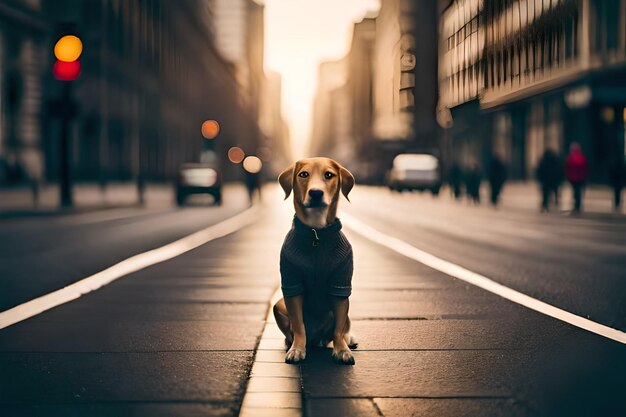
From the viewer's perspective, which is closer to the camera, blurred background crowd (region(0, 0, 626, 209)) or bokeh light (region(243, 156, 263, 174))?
bokeh light (region(243, 156, 263, 174))

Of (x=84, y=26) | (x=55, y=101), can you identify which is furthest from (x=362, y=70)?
(x=55, y=101)

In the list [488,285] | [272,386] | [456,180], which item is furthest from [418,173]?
[272,386]

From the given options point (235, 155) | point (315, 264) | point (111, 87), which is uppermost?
point (111, 87)

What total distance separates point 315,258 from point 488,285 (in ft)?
14.3

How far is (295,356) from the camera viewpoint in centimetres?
482

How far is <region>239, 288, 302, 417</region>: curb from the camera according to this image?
388 centimetres

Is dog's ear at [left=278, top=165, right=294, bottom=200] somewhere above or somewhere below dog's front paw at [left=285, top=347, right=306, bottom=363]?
above

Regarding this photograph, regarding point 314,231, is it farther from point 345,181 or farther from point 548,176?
point 548,176

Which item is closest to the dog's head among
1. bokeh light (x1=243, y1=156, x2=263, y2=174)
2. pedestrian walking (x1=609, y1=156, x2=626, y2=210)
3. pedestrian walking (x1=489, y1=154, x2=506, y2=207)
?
pedestrian walking (x1=609, y1=156, x2=626, y2=210)

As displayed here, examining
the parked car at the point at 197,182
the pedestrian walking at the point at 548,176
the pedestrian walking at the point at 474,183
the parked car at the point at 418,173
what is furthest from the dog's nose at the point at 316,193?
the parked car at the point at 418,173

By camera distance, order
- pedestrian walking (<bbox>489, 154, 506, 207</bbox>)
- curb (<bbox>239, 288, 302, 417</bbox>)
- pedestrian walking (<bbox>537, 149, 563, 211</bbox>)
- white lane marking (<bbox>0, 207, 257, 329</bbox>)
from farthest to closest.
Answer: pedestrian walking (<bbox>489, 154, 506, 207</bbox>) → pedestrian walking (<bbox>537, 149, 563, 211</bbox>) → white lane marking (<bbox>0, 207, 257, 329</bbox>) → curb (<bbox>239, 288, 302, 417</bbox>)

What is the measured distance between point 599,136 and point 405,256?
3053 centimetres

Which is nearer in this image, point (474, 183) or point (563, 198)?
point (474, 183)

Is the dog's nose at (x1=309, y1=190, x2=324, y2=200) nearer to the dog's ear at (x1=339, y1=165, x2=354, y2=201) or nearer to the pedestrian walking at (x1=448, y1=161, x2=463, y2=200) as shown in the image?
the dog's ear at (x1=339, y1=165, x2=354, y2=201)
